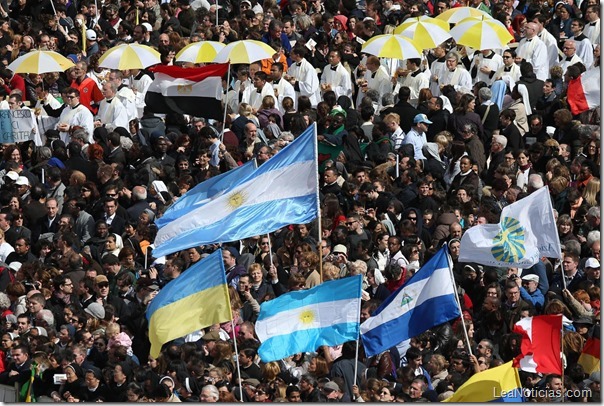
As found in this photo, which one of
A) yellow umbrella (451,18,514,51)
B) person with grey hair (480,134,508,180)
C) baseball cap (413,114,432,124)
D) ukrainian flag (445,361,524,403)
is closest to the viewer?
ukrainian flag (445,361,524,403)

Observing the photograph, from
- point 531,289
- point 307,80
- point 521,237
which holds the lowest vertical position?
point 307,80

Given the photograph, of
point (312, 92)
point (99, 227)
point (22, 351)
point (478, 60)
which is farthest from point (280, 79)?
point (22, 351)

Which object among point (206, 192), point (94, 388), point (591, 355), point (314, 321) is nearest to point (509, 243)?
point (591, 355)

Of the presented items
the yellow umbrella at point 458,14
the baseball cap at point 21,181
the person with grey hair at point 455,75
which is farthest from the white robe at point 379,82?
the baseball cap at point 21,181

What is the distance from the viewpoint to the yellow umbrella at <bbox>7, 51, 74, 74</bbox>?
31.2m

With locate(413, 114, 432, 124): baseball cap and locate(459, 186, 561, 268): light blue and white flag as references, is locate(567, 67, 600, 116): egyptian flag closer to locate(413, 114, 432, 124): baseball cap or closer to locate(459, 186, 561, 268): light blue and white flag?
locate(413, 114, 432, 124): baseball cap

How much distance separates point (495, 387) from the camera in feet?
66.8

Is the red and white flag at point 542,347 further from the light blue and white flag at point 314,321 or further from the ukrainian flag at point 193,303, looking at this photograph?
the ukrainian flag at point 193,303

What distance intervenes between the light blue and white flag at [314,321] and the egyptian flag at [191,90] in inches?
249

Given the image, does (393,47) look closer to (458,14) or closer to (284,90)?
(284,90)

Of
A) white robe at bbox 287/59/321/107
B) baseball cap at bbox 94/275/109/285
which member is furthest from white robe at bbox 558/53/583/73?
baseball cap at bbox 94/275/109/285

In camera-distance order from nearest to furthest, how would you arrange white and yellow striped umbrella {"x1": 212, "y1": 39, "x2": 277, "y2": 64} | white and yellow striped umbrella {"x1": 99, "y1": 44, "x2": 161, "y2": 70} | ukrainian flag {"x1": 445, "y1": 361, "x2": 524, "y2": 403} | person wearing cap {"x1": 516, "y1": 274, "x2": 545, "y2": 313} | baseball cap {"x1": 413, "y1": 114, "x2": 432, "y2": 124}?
ukrainian flag {"x1": 445, "y1": 361, "x2": 524, "y2": 403}
person wearing cap {"x1": 516, "y1": 274, "x2": 545, "y2": 313}
baseball cap {"x1": 413, "y1": 114, "x2": 432, "y2": 124}
white and yellow striped umbrella {"x1": 212, "y1": 39, "x2": 277, "y2": 64}
white and yellow striped umbrella {"x1": 99, "y1": 44, "x2": 161, "y2": 70}

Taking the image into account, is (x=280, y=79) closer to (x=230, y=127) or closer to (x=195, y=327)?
(x=230, y=127)

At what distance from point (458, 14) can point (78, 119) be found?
6143 mm
